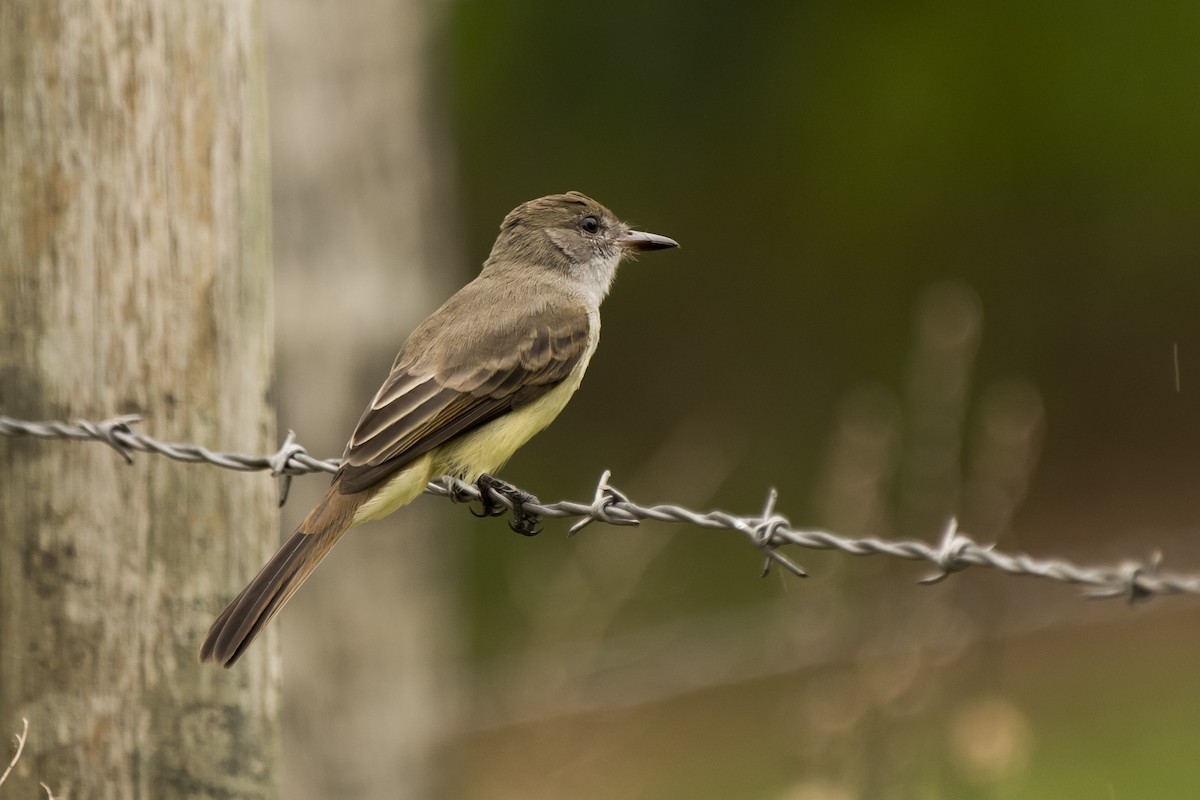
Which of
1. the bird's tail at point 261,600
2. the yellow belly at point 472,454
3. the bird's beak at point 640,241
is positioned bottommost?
the bird's tail at point 261,600

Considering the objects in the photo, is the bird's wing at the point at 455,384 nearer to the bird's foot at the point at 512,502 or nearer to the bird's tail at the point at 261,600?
the bird's foot at the point at 512,502

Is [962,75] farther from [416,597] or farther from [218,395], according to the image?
[218,395]

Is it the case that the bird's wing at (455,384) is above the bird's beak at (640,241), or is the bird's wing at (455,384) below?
below

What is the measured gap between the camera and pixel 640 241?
236 inches

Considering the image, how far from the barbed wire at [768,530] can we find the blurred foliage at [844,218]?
11.9 metres

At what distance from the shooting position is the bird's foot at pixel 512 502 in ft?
15.0

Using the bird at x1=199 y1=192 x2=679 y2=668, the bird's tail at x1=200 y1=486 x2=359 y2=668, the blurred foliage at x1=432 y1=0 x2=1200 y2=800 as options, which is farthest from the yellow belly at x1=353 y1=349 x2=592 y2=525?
the blurred foliage at x1=432 y1=0 x2=1200 y2=800

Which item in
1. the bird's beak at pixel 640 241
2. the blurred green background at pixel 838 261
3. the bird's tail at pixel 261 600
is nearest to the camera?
the bird's tail at pixel 261 600

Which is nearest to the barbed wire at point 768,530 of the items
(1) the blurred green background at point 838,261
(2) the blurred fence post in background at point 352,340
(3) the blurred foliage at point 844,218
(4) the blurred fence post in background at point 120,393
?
(4) the blurred fence post in background at point 120,393

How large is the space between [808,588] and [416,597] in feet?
5.34

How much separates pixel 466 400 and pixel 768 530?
166cm

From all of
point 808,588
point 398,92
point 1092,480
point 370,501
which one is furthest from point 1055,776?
point 1092,480

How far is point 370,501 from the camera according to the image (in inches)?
176

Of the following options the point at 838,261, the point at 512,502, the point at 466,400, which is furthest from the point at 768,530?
the point at 838,261
